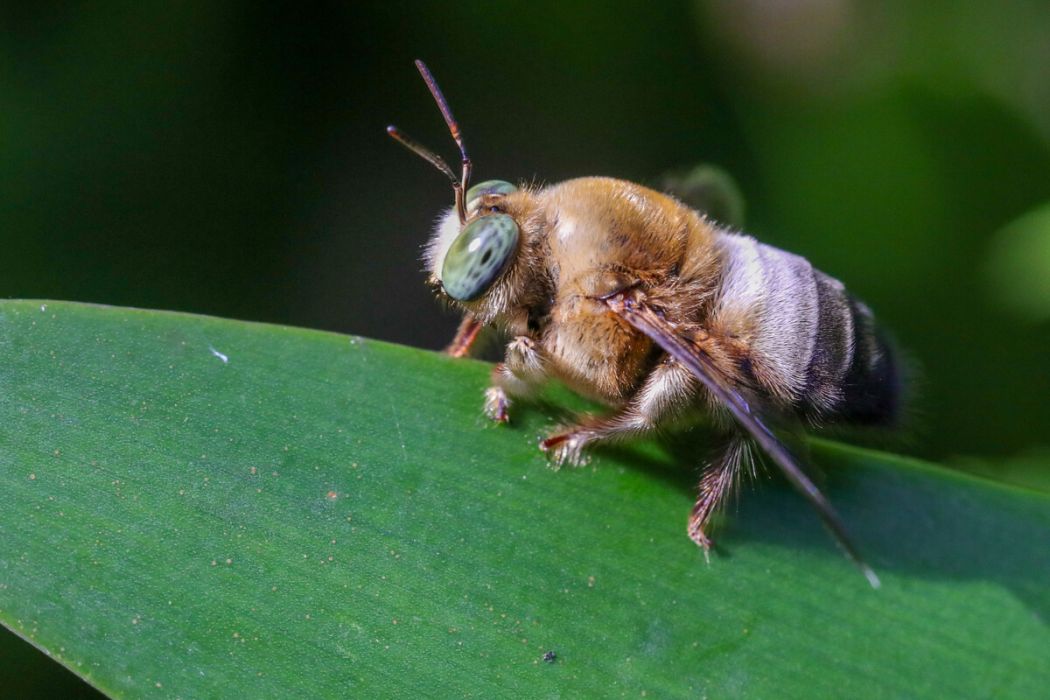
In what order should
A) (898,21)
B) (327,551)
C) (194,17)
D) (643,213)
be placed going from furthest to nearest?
(898,21) < (194,17) < (643,213) < (327,551)

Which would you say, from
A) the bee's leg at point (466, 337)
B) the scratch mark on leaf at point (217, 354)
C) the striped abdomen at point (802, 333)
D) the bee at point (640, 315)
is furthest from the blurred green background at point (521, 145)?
the scratch mark on leaf at point (217, 354)

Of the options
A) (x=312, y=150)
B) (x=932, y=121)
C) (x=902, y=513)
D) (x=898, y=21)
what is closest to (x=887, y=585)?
(x=902, y=513)

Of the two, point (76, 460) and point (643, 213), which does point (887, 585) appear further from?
point (76, 460)

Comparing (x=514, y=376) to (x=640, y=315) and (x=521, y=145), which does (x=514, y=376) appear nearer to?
(x=640, y=315)

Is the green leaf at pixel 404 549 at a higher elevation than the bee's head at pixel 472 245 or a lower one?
lower

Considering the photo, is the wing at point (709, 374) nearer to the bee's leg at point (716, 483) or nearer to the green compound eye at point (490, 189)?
the bee's leg at point (716, 483)

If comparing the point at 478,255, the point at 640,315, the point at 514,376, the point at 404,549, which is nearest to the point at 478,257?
the point at 478,255
